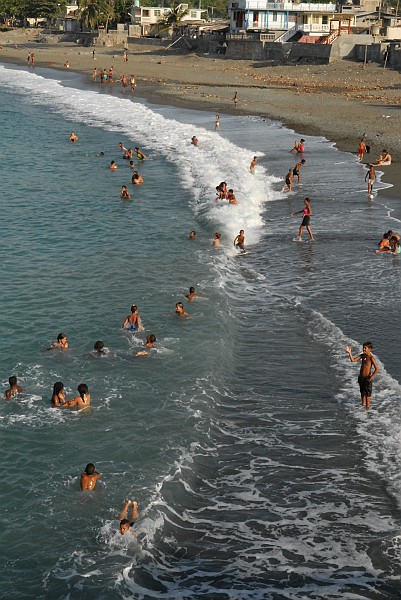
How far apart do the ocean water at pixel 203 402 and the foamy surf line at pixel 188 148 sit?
0.83 feet

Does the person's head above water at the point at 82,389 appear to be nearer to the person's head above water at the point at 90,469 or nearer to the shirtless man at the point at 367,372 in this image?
the person's head above water at the point at 90,469

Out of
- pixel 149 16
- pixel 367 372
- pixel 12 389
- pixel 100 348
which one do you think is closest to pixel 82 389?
pixel 12 389

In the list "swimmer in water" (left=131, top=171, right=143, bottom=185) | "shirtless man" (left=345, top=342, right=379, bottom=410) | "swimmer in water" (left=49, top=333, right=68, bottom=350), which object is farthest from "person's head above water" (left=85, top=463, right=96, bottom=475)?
"swimmer in water" (left=131, top=171, right=143, bottom=185)

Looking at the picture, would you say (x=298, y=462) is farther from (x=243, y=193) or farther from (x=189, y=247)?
(x=243, y=193)

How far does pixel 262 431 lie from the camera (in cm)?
1398

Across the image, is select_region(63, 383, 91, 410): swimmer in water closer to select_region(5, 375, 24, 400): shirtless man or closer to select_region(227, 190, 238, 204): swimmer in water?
select_region(5, 375, 24, 400): shirtless man

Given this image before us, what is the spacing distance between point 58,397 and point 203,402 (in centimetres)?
274

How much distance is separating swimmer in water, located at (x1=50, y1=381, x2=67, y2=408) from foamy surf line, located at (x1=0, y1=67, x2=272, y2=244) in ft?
38.9

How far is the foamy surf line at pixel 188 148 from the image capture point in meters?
28.1

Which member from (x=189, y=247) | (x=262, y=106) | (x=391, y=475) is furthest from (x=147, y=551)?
(x=262, y=106)

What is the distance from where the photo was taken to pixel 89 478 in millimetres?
12109

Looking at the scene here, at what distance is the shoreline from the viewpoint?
4166 centimetres

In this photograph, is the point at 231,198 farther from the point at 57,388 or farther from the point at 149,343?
the point at 57,388

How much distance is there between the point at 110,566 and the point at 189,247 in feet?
48.9
